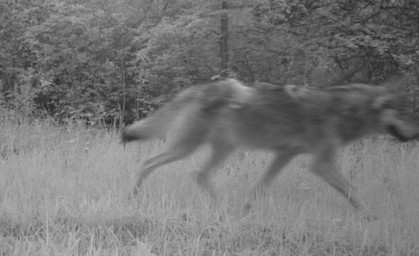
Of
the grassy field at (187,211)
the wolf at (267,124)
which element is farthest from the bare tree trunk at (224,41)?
the wolf at (267,124)

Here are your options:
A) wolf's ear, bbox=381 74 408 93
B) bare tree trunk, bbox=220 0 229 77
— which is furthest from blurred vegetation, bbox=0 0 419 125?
wolf's ear, bbox=381 74 408 93

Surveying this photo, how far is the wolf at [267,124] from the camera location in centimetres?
459

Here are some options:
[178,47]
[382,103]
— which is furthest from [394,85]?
[178,47]

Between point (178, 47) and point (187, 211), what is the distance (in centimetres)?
552

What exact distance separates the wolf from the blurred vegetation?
3211mm

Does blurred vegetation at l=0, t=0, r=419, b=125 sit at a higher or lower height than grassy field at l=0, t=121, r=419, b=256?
higher

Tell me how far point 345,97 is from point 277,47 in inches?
168

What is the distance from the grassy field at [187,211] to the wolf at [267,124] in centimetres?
30

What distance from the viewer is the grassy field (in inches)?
135

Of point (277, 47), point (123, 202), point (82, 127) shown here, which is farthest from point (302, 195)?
point (277, 47)

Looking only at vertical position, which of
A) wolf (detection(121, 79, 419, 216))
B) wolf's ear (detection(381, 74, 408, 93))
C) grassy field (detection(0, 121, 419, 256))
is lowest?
grassy field (detection(0, 121, 419, 256))

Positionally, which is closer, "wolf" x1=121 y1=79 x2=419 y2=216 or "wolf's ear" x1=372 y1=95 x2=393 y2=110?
"wolf" x1=121 y1=79 x2=419 y2=216

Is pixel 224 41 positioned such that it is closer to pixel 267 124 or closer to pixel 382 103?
pixel 382 103

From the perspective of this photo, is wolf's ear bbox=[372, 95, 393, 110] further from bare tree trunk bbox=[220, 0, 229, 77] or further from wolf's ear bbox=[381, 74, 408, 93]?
bare tree trunk bbox=[220, 0, 229, 77]
